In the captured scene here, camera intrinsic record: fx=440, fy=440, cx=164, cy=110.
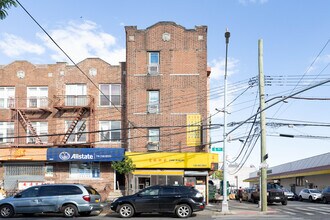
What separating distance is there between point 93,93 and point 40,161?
6.36 meters

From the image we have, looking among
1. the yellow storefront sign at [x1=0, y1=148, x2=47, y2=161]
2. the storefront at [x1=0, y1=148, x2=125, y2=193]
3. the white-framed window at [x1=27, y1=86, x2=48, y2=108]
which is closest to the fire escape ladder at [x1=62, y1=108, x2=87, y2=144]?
the storefront at [x1=0, y1=148, x2=125, y2=193]

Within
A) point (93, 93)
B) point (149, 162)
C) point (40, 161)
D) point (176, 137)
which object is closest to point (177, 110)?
point (176, 137)

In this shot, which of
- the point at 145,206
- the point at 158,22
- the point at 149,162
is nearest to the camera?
the point at 145,206

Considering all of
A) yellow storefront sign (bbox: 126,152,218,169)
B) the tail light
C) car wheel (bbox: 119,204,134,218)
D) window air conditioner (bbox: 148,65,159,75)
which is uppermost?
window air conditioner (bbox: 148,65,159,75)

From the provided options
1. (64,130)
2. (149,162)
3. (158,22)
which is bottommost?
(149,162)

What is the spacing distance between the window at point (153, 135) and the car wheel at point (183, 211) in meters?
11.8

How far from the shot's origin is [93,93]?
33.6m

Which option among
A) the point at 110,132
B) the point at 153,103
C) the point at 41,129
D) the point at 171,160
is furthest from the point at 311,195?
the point at 41,129

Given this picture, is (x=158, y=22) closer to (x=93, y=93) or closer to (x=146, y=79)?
(x=146, y=79)

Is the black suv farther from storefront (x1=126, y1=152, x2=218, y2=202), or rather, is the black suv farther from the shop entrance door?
the shop entrance door

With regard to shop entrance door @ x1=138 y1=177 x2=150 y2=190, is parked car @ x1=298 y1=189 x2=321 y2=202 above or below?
below

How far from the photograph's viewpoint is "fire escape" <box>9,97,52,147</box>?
3281 centimetres

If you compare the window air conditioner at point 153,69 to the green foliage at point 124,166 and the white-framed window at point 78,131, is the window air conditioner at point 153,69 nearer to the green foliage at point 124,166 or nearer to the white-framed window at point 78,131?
the white-framed window at point 78,131

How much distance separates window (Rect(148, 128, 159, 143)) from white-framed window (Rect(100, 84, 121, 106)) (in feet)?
11.0
